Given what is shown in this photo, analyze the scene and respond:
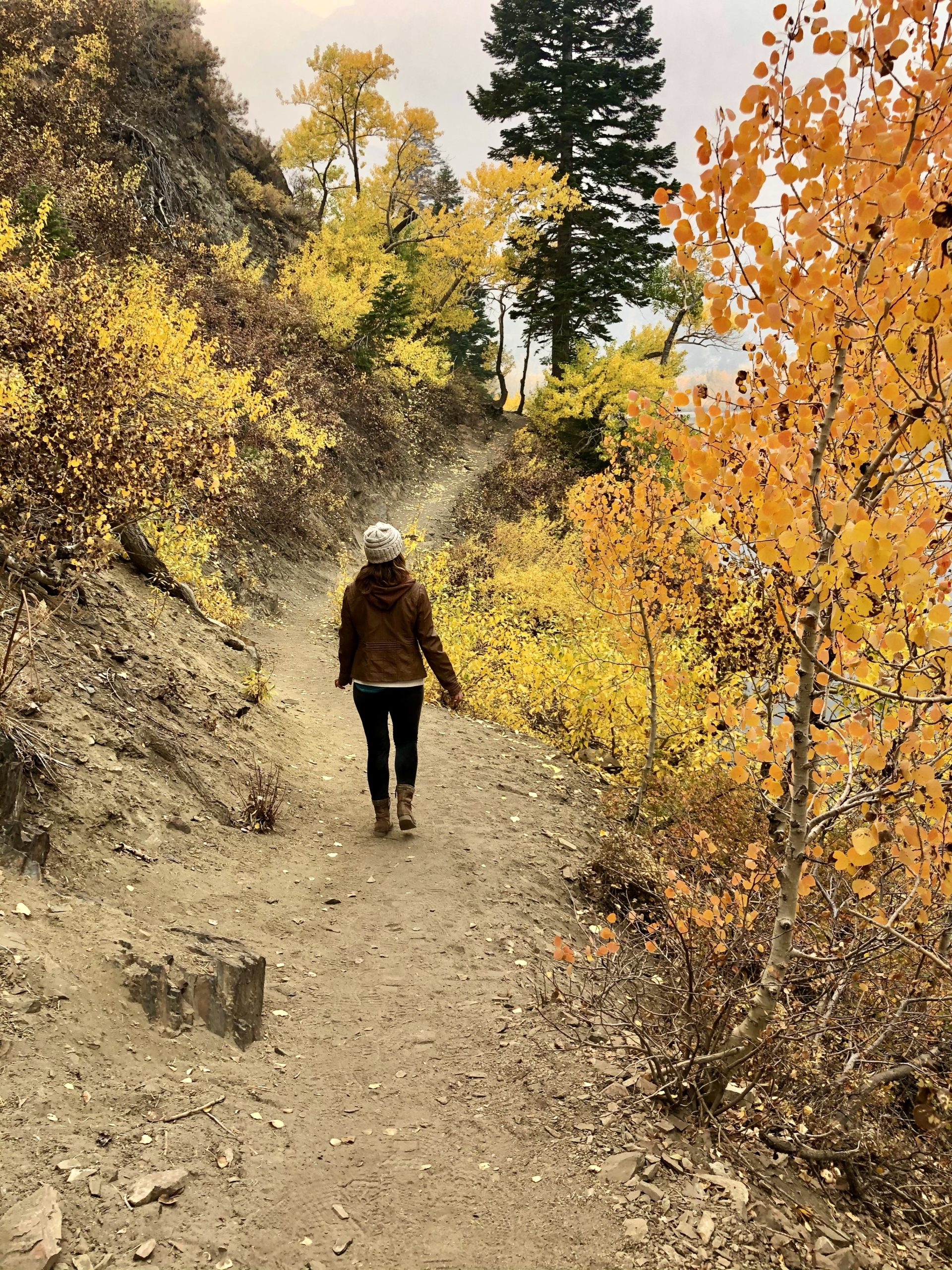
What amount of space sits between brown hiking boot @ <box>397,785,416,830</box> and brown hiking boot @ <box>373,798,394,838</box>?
0.31ft

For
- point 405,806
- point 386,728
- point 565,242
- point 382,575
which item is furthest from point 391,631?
point 565,242

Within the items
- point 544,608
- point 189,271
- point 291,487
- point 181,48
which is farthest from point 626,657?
point 181,48

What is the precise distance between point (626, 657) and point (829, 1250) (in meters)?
7.20

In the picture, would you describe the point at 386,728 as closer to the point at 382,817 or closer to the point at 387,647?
the point at 387,647

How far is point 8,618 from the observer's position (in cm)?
460

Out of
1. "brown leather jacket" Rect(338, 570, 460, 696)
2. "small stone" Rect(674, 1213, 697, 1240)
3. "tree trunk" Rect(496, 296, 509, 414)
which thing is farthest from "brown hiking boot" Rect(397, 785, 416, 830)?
"tree trunk" Rect(496, 296, 509, 414)

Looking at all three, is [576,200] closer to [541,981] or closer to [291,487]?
[291,487]

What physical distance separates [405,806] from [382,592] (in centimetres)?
166

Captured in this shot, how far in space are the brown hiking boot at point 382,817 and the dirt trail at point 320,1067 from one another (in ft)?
0.55

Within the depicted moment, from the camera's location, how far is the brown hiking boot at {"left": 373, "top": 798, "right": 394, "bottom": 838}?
17.9 feet

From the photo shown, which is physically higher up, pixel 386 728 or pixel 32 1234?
pixel 386 728

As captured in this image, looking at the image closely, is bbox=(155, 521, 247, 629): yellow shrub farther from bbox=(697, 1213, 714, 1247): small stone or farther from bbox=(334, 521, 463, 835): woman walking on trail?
bbox=(697, 1213, 714, 1247): small stone

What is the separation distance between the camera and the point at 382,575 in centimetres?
490

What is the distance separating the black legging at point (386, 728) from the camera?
509 cm
